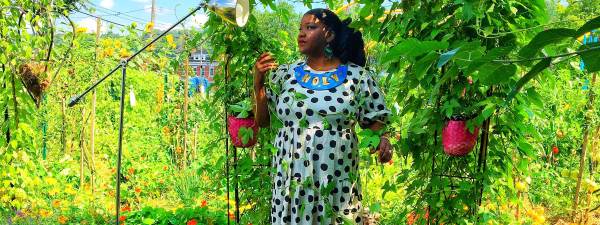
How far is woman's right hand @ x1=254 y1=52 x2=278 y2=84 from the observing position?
87.7 inches

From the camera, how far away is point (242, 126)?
96.0 inches

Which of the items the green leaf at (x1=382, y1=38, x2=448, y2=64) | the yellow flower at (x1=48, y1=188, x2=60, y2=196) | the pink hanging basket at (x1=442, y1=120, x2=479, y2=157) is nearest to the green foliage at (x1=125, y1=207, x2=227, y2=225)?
the yellow flower at (x1=48, y1=188, x2=60, y2=196)

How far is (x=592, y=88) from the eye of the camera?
11.0 ft

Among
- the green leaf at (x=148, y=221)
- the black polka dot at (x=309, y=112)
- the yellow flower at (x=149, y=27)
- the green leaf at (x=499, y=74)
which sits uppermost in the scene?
the yellow flower at (x=149, y=27)

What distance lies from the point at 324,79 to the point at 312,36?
0.54ft

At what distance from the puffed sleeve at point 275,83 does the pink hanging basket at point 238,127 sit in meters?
0.14

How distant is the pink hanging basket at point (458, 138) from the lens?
6.32 ft

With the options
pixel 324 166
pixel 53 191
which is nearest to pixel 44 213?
pixel 53 191

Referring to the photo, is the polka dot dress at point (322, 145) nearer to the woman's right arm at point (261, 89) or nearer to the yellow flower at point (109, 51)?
the woman's right arm at point (261, 89)

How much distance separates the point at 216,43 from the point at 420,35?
0.98 meters

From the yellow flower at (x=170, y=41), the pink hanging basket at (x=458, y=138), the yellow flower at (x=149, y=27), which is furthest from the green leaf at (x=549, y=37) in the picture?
the yellow flower at (x=170, y=41)

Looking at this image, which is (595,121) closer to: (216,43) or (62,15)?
(216,43)

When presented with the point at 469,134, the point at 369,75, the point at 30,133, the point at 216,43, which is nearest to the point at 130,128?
the point at 30,133

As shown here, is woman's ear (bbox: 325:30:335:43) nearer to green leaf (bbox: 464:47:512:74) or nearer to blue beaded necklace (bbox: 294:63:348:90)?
blue beaded necklace (bbox: 294:63:348:90)
